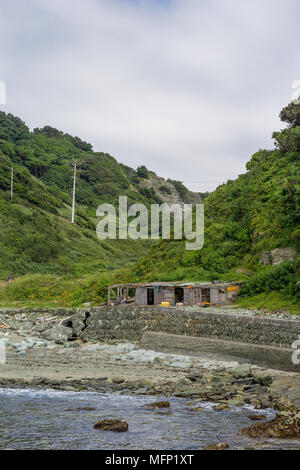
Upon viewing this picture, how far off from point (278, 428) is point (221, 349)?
30.4 ft

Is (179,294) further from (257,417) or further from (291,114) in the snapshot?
(291,114)

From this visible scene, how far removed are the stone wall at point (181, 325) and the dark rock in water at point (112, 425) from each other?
29.7 feet

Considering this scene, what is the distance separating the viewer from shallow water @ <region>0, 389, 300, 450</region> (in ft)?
34.1

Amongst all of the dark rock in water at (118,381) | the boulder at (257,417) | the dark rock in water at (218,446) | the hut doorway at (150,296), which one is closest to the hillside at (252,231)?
the hut doorway at (150,296)

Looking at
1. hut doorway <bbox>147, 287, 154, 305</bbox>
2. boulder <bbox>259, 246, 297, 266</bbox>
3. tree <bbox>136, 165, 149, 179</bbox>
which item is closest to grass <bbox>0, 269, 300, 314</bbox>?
hut doorway <bbox>147, 287, 154, 305</bbox>

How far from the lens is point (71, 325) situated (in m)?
29.4

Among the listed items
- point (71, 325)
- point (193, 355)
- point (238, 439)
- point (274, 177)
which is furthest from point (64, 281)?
point (238, 439)

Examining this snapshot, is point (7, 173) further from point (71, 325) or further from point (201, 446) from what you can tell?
point (201, 446)

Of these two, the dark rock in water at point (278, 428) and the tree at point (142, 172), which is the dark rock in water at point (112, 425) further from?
the tree at point (142, 172)

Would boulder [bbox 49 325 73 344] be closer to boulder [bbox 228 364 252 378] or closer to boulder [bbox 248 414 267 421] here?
boulder [bbox 228 364 252 378]

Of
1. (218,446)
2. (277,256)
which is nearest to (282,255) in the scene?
(277,256)

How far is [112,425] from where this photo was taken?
11.5 meters

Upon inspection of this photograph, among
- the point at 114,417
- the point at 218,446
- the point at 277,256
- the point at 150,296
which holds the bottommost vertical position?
the point at 114,417
